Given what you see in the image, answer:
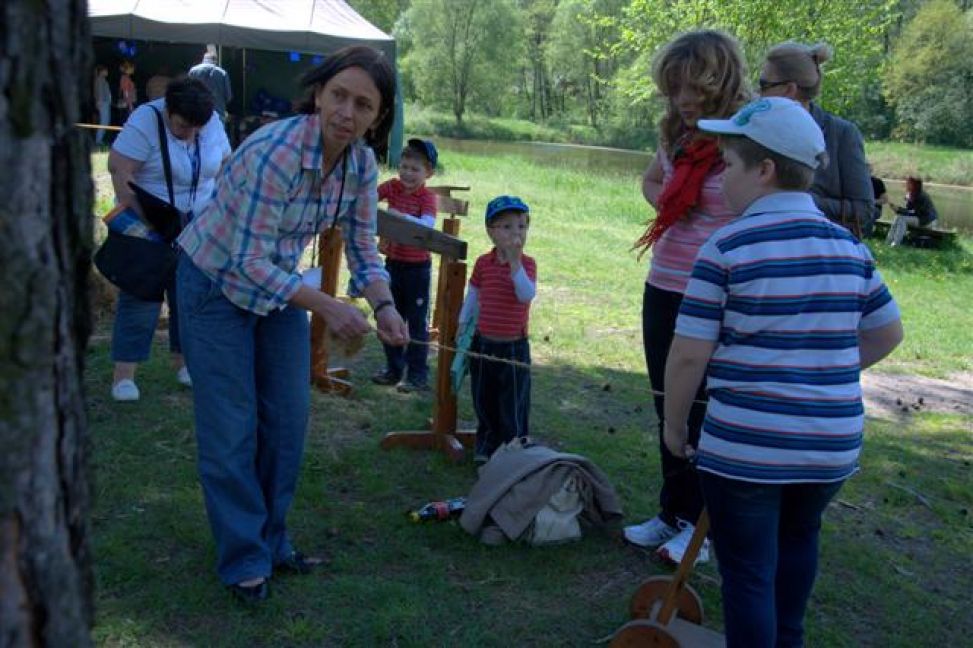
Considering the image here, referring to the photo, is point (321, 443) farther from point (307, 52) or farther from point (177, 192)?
point (307, 52)

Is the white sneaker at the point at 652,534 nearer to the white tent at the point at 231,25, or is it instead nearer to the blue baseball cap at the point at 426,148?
the blue baseball cap at the point at 426,148

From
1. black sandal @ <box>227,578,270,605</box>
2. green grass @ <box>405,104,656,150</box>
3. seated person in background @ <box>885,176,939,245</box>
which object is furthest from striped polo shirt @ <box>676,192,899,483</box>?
green grass @ <box>405,104,656,150</box>

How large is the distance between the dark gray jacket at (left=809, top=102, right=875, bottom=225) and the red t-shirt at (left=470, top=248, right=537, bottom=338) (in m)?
1.36

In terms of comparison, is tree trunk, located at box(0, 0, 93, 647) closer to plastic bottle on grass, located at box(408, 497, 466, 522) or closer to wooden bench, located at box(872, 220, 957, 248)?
plastic bottle on grass, located at box(408, 497, 466, 522)

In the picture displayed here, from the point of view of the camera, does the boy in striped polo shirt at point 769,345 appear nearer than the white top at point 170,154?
Yes

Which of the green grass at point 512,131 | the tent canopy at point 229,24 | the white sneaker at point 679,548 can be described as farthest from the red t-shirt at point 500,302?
the green grass at point 512,131

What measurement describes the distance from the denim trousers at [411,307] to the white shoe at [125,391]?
153cm

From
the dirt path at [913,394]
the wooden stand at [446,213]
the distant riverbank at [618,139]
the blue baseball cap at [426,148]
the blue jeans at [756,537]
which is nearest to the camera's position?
the blue jeans at [756,537]

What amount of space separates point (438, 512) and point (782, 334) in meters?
2.08

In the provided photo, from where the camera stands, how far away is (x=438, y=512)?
4070mm

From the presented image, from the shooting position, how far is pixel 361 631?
3.20m

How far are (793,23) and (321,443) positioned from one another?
16834 mm

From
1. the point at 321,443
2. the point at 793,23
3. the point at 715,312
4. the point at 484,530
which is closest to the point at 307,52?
the point at 793,23

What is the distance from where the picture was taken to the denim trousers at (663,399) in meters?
3.60
